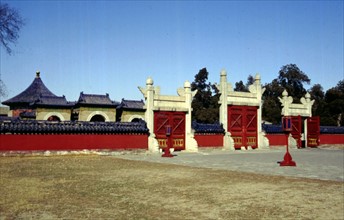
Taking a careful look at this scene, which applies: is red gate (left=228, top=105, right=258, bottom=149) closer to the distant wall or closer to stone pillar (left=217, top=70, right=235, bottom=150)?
stone pillar (left=217, top=70, right=235, bottom=150)

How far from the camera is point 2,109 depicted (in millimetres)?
56625

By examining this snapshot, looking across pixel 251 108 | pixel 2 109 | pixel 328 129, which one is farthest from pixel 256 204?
pixel 2 109

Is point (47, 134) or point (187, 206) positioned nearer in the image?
point (187, 206)

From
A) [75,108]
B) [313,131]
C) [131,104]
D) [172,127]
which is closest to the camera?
[172,127]

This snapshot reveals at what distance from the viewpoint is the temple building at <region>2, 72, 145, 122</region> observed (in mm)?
34938

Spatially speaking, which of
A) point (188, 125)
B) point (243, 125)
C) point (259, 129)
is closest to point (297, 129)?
point (259, 129)

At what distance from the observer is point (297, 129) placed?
1137 inches

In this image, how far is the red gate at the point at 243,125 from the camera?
82.5 feet

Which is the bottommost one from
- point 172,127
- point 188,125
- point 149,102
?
point 172,127

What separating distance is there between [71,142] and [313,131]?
20487 mm

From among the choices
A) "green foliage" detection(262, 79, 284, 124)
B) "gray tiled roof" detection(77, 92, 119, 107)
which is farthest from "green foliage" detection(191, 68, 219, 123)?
"gray tiled roof" detection(77, 92, 119, 107)

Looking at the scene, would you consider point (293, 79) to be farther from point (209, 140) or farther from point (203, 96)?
point (209, 140)

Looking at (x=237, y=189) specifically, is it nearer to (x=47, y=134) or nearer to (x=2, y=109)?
(x=47, y=134)

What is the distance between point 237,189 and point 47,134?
13516mm
